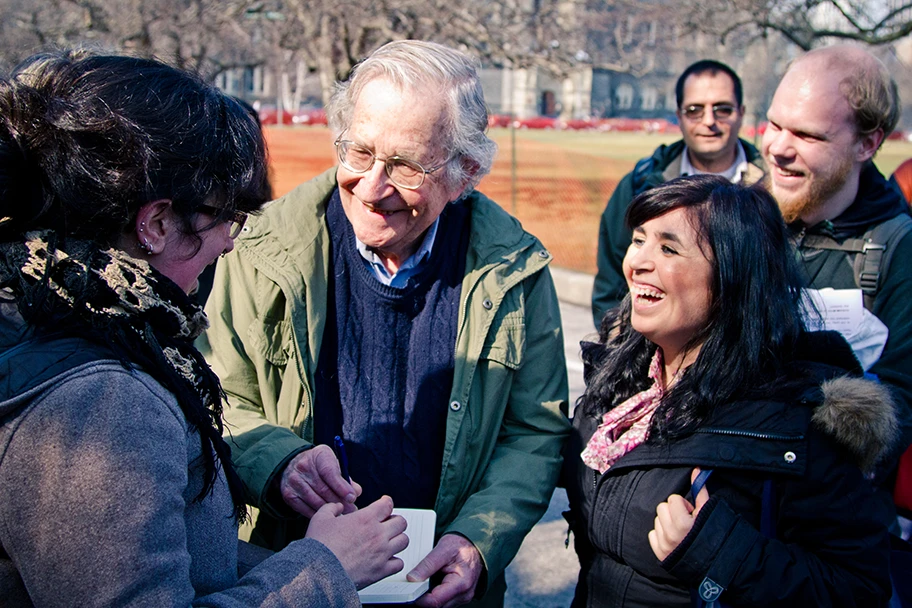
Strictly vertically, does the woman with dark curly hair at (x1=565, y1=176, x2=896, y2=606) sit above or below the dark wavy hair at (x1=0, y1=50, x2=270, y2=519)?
below

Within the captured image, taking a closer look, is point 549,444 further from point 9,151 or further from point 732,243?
point 9,151

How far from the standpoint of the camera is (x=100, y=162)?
1312 mm

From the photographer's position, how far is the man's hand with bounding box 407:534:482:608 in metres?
1.98

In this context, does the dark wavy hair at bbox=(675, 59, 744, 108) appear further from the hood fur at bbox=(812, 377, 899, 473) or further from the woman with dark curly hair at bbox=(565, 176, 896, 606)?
the hood fur at bbox=(812, 377, 899, 473)

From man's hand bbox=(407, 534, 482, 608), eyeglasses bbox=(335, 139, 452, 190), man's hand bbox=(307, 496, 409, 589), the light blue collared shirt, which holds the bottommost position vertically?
man's hand bbox=(407, 534, 482, 608)

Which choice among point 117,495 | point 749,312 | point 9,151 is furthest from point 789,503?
point 9,151

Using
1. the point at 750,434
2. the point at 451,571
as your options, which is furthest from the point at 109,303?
the point at 750,434

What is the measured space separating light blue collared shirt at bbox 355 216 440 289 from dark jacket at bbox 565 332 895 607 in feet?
2.54

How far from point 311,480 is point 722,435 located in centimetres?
98

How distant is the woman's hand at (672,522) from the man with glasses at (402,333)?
399 millimetres

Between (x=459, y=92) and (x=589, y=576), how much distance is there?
51.5 inches

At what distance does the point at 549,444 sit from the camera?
7.68 feet

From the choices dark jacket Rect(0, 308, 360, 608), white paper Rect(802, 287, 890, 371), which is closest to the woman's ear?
dark jacket Rect(0, 308, 360, 608)

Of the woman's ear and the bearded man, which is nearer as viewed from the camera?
the woman's ear
